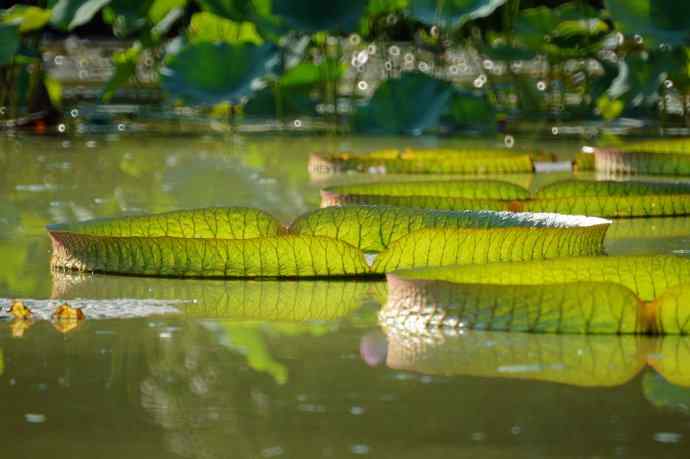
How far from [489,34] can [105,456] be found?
28.1 feet

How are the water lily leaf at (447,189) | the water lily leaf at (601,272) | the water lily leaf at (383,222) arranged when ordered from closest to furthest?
the water lily leaf at (601,272), the water lily leaf at (383,222), the water lily leaf at (447,189)

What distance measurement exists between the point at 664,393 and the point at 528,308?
0.39 metres

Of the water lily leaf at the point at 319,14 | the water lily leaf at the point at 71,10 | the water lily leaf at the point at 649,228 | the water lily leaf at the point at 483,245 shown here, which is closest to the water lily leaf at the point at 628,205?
the water lily leaf at the point at 649,228

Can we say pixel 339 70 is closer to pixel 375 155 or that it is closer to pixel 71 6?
pixel 71 6

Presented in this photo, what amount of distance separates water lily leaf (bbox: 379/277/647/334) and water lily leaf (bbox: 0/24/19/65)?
16.9ft

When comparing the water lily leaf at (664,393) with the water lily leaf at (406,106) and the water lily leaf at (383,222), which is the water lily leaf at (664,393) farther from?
the water lily leaf at (406,106)

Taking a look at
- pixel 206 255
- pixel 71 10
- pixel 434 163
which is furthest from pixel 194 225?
pixel 71 10

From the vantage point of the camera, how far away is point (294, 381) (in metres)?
2.07

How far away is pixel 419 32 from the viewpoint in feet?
34.6

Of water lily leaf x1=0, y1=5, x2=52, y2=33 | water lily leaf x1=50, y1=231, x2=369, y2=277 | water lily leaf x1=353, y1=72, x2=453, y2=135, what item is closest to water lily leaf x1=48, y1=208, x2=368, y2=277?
water lily leaf x1=50, y1=231, x2=369, y2=277

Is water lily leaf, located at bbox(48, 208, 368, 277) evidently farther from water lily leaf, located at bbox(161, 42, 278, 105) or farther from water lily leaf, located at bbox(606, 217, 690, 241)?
water lily leaf, located at bbox(161, 42, 278, 105)

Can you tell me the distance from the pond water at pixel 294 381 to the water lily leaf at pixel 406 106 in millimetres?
3872

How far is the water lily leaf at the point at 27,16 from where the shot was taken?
7.67 m

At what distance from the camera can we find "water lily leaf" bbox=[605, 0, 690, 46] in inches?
259
